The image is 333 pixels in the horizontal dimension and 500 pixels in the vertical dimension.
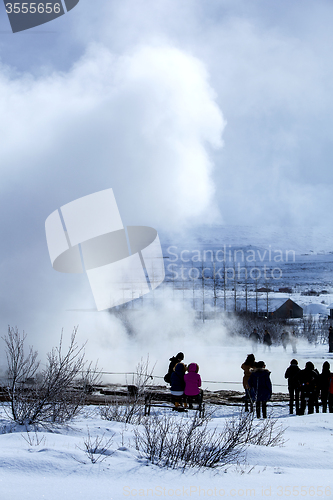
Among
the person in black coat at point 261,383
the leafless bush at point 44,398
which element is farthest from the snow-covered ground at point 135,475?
the person in black coat at point 261,383

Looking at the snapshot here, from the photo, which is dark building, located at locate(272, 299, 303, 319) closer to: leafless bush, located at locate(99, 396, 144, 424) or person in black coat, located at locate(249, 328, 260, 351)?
person in black coat, located at locate(249, 328, 260, 351)

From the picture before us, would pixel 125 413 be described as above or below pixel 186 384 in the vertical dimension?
below

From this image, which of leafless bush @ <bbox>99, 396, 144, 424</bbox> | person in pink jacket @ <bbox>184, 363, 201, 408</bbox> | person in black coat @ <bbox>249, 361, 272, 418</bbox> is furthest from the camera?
person in pink jacket @ <bbox>184, 363, 201, 408</bbox>

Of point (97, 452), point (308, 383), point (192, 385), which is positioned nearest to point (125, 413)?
point (192, 385)

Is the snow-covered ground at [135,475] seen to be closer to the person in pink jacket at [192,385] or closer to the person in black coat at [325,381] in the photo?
the person in pink jacket at [192,385]

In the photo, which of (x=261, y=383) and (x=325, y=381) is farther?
(x=325, y=381)

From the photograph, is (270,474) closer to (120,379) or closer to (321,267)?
(120,379)

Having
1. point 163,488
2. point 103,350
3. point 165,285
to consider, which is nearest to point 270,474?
point 163,488

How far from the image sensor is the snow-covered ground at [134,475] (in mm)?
3389

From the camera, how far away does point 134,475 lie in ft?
12.4

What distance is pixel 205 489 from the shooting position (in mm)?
3568

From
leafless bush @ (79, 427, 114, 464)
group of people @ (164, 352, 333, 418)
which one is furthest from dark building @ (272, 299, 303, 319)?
leafless bush @ (79, 427, 114, 464)

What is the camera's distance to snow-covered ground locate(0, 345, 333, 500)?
11.1ft

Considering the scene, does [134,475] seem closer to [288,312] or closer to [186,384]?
[186,384]
